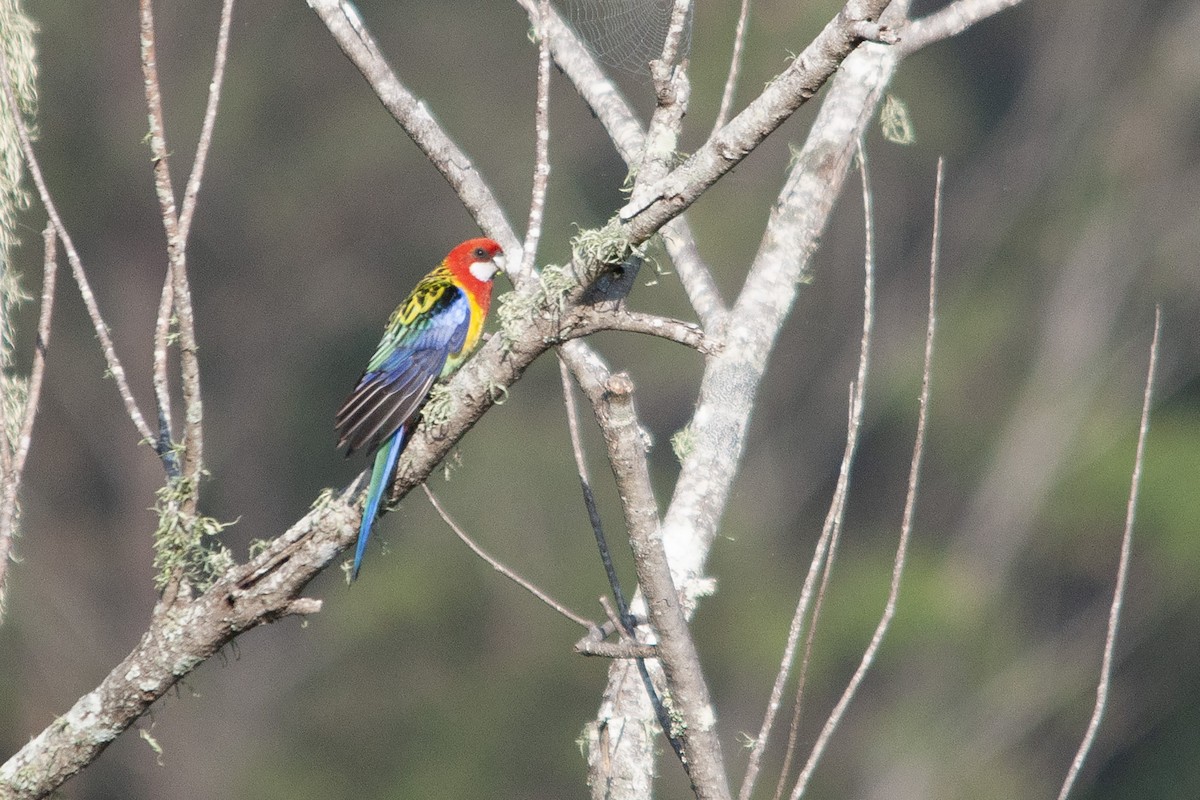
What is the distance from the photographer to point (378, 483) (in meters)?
2.66

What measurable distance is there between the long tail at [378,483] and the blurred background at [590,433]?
25.9ft

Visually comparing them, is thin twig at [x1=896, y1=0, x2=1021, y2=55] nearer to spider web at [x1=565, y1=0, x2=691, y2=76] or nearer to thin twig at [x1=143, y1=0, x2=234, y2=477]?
spider web at [x1=565, y1=0, x2=691, y2=76]

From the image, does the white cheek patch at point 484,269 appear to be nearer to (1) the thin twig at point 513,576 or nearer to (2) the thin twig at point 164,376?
(1) the thin twig at point 513,576

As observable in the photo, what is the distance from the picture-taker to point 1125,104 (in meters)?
11.7

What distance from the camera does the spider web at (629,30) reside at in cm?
442

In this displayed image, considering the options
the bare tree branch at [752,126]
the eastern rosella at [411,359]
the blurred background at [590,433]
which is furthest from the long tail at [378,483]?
the blurred background at [590,433]

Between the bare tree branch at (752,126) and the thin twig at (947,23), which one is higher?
the thin twig at (947,23)

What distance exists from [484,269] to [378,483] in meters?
1.59

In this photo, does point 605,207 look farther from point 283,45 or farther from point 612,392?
point 612,392

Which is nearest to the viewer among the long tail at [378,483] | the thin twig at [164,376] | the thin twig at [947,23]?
the thin twig at [164,376]

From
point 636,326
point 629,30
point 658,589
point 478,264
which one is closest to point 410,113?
point 478,264

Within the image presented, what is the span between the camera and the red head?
4035 mm

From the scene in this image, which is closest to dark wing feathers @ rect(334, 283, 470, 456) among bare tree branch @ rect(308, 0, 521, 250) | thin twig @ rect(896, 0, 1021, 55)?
bare tree branch @ rect(308, 0, 521, 250)

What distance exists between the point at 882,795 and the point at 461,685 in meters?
3.72
